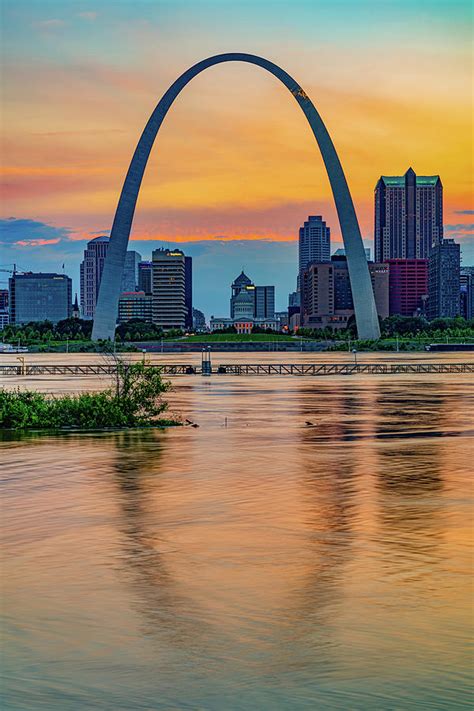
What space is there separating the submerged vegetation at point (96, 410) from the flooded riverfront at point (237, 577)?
673 centimetres

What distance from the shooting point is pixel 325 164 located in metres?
122

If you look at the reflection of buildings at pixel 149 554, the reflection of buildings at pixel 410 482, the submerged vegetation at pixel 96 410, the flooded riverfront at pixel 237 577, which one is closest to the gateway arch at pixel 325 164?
the reflection of buildings at pixel 410 482

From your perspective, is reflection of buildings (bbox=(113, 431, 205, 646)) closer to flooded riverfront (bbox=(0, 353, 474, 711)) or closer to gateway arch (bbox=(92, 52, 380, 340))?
flooded riverfront (bbox=(0, 353, 474, 711))

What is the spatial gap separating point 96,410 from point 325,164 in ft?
299

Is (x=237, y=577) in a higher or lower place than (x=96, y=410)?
lower

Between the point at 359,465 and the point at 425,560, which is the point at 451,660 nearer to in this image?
the point at 425,560

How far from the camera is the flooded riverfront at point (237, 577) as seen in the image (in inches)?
360

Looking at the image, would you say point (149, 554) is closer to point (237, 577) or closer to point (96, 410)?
point (237, 577)

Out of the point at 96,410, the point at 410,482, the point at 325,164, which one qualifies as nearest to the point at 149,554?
the point at 410,482

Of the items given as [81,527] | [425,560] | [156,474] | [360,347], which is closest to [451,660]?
[425,560]

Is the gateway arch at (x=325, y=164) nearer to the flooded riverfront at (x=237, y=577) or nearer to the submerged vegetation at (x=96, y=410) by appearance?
the submerged vegetation at (x=96, y=410)

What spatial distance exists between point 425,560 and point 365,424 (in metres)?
21.6

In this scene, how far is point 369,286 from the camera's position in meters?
133

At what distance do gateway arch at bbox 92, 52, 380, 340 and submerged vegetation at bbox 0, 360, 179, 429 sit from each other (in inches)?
3468
